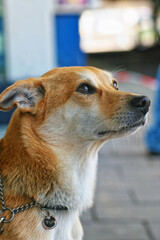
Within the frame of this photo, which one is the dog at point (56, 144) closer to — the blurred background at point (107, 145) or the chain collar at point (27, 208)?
the chain collar at point (27, 208)

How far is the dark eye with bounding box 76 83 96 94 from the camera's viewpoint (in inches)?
95.8

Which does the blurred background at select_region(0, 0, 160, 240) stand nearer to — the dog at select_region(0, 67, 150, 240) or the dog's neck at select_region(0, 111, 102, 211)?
the dog at select_region(0, 67, 150, 240)

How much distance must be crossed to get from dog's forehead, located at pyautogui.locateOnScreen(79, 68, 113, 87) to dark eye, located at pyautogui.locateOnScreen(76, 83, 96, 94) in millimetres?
33

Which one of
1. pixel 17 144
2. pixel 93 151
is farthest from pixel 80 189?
pixel 17 144

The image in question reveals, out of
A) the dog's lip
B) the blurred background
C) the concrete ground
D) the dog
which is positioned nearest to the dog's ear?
the dog

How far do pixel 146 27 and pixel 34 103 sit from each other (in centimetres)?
2004

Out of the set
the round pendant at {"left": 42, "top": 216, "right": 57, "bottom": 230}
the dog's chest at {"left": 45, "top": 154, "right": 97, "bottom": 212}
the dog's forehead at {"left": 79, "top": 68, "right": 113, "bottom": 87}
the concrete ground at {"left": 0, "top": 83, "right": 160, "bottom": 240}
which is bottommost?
the concrete ground at {"left": 0, "top": 83, "right": 160, "bottom": 240}

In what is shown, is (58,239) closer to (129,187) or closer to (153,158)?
(129,187)

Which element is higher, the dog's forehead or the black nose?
the dog's forehead

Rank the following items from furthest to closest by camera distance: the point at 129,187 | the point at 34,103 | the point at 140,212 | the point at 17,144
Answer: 1. the point at 129,187
2. the point at 140,212
3. the point at 34,103
4. the point at 17,144

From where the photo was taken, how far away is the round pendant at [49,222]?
84.7 inches

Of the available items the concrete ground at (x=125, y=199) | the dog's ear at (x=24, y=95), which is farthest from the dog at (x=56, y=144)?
the concrete ground at (x=125, y=199)

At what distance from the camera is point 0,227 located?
2.08 metres

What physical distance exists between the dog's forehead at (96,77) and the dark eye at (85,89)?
0.03 m
